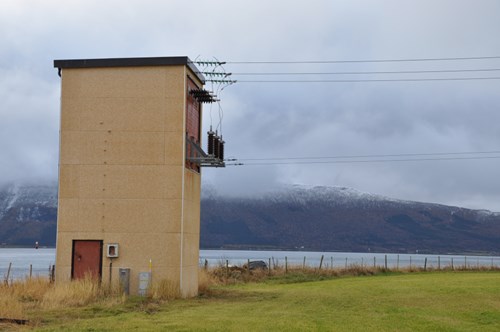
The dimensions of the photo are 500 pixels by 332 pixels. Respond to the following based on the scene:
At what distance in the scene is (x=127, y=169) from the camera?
1200 inches

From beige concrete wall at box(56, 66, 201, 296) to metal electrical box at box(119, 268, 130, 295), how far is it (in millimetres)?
261

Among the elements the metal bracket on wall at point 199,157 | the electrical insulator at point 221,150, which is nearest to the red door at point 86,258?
the metal bracket on wall at point 199,157

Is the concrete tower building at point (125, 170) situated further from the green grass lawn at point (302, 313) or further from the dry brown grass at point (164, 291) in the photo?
the green grass lawn at point (302, 313)

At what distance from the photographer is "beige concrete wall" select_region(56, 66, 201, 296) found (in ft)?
98.4

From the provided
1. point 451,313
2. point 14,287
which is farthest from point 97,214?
point 451,313

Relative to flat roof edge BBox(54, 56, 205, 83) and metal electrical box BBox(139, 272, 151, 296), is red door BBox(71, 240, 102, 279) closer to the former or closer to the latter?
metal electrical box BBox(139, 272, 151, 296)

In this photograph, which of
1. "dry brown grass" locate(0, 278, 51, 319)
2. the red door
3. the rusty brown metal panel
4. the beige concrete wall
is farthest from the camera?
the rusty brown metal panel

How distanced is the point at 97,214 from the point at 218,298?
18.6 feet

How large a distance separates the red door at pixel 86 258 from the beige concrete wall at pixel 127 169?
0.67 ft

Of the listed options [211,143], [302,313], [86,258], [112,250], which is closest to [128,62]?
[211,143]

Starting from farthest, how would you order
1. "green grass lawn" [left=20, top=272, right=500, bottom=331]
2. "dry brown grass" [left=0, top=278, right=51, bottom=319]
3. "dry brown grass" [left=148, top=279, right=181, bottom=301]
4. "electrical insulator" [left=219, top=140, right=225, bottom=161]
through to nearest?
"electrical insulator" [left=219, top=140, right=225, bottom=161] → "dry brown grass" [left=148, top=279, right=181, bottom=301] → "dry brown grass" [left=0, top=278, right=51, bottom=319] → "green grass lawn" [left=20, top=272, right=500, bottom=331]

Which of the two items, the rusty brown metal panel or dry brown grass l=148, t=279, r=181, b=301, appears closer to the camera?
dry brown grass l=148, t=279, r=181, b=301

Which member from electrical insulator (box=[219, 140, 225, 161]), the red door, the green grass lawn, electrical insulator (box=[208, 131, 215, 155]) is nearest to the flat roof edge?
electrical insulator (box=[208, 131, 215, 155])

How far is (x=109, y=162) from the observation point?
100 feet
